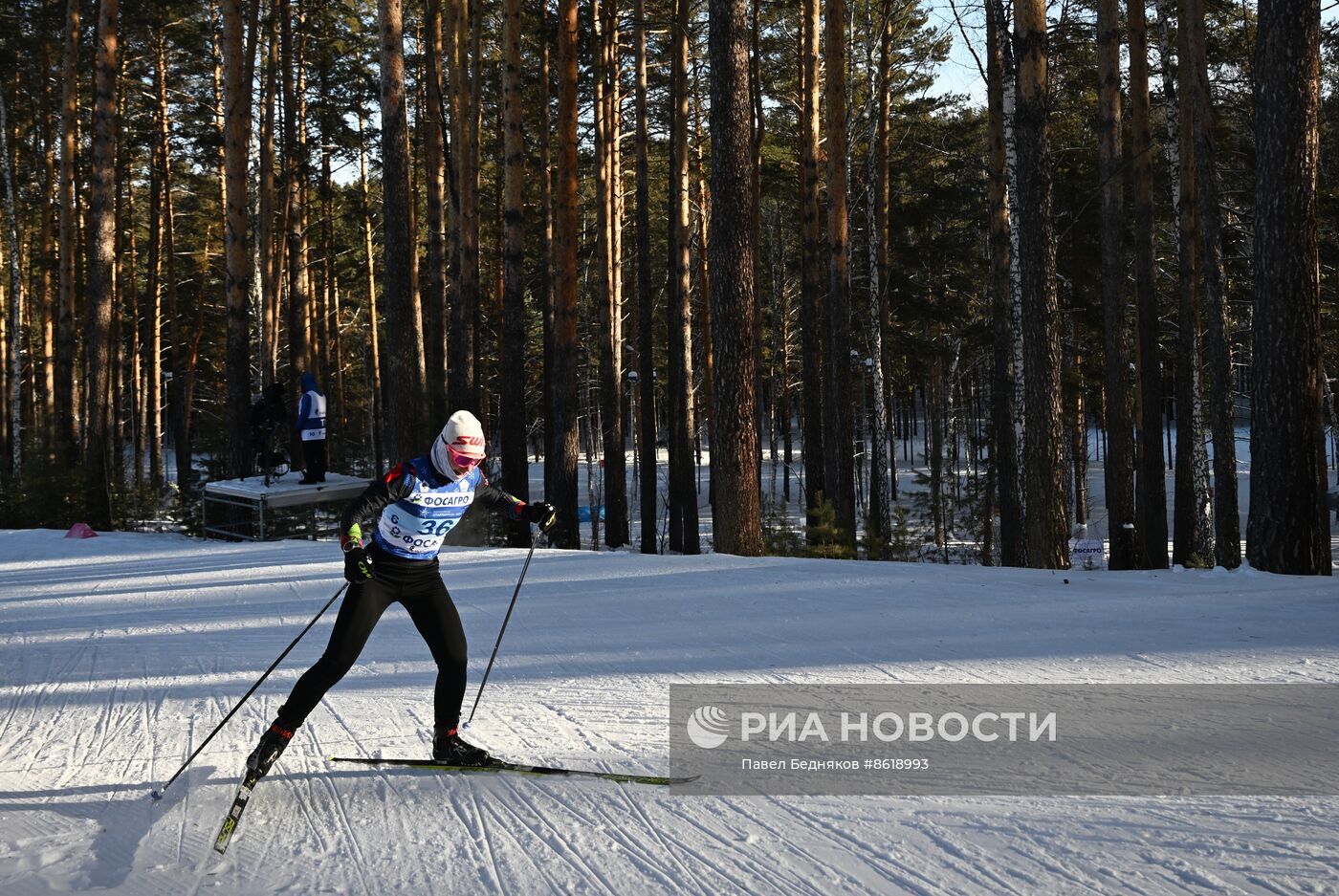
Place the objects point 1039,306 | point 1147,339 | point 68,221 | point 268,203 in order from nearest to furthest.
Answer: point 1039,306 < point 1147,339 < point 68,221 < point 268,203

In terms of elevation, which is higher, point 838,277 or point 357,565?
point 838,277

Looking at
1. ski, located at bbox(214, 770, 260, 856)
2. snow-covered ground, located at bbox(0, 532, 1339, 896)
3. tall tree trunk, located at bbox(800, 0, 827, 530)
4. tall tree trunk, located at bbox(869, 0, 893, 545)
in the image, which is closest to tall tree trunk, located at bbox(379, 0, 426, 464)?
snow-covered ground, located at bbox(0, 532, 1339, 896)

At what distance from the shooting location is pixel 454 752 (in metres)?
5.11

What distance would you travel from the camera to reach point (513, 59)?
1758 centimetres

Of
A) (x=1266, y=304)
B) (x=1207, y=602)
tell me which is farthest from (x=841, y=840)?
(x=1266, y=304)

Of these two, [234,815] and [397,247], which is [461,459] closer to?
[234,815]

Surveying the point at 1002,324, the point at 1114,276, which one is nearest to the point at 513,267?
the point at 1002,324

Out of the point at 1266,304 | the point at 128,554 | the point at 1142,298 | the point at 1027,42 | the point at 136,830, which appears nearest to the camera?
the point at 136,830

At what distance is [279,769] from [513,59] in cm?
1485

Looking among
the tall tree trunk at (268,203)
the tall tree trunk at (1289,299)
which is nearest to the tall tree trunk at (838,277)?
the tall tree trunk at (1289,299)

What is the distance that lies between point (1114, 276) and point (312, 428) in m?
12.7

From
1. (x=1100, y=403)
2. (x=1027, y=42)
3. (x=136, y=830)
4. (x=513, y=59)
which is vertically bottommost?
(x=136, y=830)

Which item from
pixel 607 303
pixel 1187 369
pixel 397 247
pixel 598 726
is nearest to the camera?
pixel 598 726

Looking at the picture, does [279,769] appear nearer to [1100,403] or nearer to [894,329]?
[894,329]
